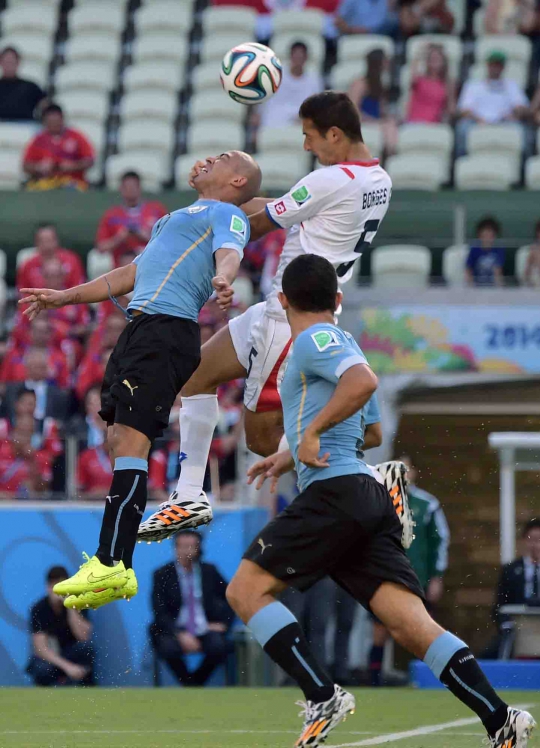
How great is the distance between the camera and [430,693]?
11.5 metres

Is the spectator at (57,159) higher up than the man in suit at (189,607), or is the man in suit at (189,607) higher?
the spectator at (57,159)

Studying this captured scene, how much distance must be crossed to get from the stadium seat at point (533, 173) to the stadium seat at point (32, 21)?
6695mm

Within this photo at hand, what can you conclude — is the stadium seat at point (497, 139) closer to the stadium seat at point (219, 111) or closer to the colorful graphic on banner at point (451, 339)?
the stadium seat at point (219, 111)

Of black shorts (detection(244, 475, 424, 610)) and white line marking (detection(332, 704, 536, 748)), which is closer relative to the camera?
black shorts (detection(244, 475, 424, 610))

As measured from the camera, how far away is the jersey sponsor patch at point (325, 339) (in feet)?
21.4

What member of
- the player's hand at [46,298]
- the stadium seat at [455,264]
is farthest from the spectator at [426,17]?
the player's hand at [46,298]

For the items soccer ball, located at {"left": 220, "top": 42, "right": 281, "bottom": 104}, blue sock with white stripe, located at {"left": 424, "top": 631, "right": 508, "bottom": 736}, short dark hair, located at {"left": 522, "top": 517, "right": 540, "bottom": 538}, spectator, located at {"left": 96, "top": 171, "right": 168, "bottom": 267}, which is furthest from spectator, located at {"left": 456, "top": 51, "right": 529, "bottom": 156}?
blue sock with white stripe, located at {"left": 424, "top": 631, "right": 508, "bottom": 736}

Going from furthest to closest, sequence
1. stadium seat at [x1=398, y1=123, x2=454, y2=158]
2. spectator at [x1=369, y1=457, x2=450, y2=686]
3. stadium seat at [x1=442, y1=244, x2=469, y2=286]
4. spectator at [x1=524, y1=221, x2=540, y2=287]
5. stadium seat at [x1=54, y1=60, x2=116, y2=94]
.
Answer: stadium seat at [x1=54, y1=60, x2=116, y2=94]
stadium seat at [x1=398, y1=123, x2=454, y2=158]
spectator at [x1=524, y1=221, x2=540, y2=287]
stadium seat at [x1=442, y1=244, x2=469, y2=286]
spectator at [x1=369, y1=457, x2=450, y2=686]

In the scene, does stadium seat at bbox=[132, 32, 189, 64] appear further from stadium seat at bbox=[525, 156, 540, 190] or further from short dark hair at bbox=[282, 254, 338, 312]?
short dark hair at bbox=[282, 254, 338, 312]

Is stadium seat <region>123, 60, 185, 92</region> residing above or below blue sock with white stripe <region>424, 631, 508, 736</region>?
above

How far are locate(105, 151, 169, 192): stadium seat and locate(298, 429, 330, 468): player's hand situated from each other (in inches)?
407

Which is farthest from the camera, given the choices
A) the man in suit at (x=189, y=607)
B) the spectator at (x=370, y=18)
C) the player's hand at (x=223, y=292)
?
the spectator at (x=370, y=18)

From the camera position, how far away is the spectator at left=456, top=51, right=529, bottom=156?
54.6 feet

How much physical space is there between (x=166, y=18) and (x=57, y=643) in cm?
943
